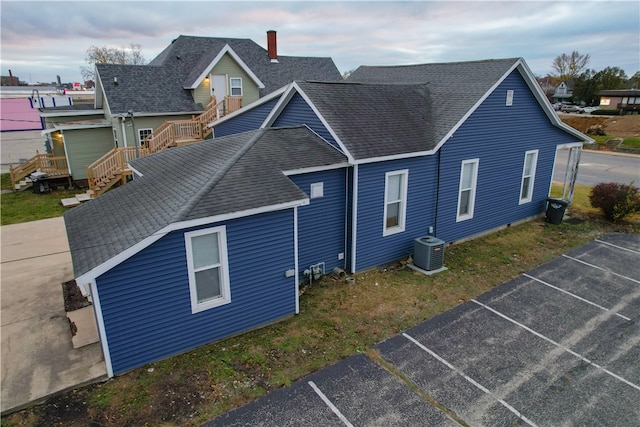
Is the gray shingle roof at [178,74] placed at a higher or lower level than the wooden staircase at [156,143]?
higher

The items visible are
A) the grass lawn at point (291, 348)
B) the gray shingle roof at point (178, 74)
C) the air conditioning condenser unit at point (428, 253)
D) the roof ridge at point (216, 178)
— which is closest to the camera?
the grass lawn at point (291, 348)

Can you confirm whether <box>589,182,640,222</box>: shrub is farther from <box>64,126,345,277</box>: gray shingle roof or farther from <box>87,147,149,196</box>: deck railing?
<box>87,147,149,196</box>: deck railing

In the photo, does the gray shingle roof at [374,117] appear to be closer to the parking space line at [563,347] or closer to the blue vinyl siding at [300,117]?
the blue vinyl siding at [300,117]

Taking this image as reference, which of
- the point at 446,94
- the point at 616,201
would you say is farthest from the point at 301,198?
the point at 616,201

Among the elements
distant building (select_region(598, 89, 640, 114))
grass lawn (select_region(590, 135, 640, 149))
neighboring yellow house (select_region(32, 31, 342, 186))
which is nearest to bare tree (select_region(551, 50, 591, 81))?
distant building (select_region(598, 89, 640, 114))

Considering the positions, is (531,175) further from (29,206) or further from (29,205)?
(29,205)

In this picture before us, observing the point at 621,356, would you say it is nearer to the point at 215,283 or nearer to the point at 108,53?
the point at 215,283

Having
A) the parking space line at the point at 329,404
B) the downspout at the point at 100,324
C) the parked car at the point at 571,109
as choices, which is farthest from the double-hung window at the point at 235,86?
the parked car at the point at 571,109
